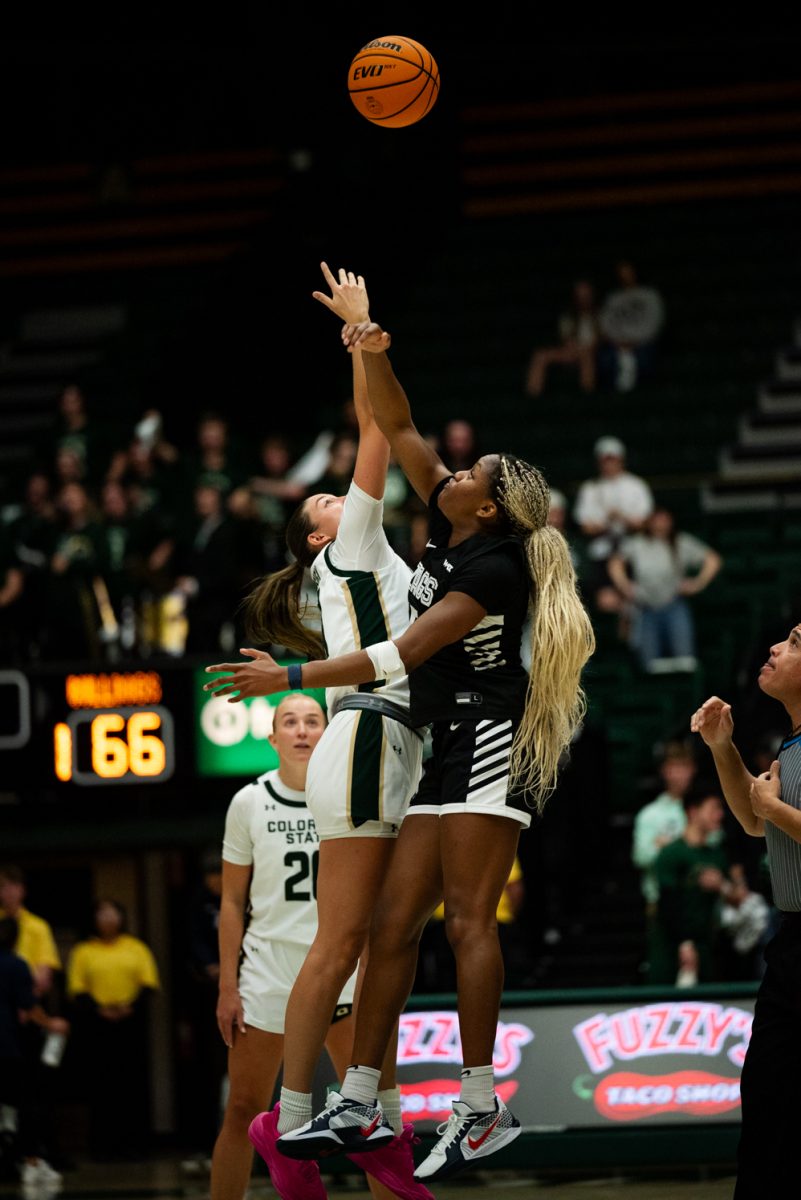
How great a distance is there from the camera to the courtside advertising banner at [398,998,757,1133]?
996cm

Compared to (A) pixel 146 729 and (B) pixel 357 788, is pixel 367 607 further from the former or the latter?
(A) pixel 146 729

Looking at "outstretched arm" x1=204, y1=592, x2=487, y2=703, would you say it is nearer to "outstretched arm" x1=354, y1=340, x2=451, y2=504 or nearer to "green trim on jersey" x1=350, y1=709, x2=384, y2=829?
"green trim on jersey" x1=350, y1=709, x2=384, y2=829

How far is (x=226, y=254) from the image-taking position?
22109 mm

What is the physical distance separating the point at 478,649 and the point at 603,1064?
4.45 metres

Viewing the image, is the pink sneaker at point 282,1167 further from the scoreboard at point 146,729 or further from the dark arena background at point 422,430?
the scoreboard at point 146,729

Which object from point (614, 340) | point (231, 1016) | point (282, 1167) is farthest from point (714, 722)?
point (614, 340)

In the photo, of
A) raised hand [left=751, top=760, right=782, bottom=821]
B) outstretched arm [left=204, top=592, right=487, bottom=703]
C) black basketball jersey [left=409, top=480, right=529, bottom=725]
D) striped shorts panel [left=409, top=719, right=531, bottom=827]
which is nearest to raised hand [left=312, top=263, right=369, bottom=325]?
black basketball jersey [left=409, top=480, right=529, bottom=725]

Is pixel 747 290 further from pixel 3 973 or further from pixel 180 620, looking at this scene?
pixel 3 973

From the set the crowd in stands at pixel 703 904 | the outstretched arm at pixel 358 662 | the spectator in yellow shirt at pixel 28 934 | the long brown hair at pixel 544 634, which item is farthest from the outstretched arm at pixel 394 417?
the spectator in yellow shirt at pixel 28 934

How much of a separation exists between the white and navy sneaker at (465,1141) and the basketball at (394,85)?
358 cm

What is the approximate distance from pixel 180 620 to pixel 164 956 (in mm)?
3354

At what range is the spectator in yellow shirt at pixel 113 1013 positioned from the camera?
13.3 metres

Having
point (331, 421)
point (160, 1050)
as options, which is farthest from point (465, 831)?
point (331, 421)

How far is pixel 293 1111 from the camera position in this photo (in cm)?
627
